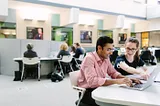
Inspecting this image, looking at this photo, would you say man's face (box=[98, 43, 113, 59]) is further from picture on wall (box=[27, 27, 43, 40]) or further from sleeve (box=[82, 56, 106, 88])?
picture on wall (box=[27, 27, 43, 40])

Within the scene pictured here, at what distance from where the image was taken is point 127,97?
1252mm

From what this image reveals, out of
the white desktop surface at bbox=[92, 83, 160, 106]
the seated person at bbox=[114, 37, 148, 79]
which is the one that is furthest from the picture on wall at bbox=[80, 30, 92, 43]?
the white desktop surface at bbox=[92, 83, 160, 106]

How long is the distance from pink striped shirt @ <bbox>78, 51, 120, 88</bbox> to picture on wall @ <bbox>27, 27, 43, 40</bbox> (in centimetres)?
799

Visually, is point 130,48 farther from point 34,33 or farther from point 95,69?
point 34,33

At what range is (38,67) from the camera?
234 inches

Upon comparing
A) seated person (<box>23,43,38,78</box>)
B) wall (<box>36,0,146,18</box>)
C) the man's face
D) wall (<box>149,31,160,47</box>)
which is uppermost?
wall (<box>36,0,146,18</box>)

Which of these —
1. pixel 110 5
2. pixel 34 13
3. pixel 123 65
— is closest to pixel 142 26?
pixel 110 5

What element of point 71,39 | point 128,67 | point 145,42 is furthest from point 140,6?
point 128,67

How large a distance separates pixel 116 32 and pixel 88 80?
1143 centimetres

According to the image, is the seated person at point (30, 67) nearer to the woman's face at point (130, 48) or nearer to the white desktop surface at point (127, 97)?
the woman's face at point (130, 48)

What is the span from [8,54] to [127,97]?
6255mm

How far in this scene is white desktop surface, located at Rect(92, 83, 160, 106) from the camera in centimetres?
117

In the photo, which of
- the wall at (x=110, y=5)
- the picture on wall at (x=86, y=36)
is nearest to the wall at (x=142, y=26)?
the wall at (x=110, y=5)

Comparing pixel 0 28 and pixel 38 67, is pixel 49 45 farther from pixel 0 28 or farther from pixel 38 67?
pixel 0 28
